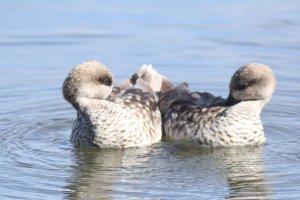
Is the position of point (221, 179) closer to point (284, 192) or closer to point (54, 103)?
point (284, 192)

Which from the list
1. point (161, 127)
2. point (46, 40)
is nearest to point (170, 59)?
point (46, 40)

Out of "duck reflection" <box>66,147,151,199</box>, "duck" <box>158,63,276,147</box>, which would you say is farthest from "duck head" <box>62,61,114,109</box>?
"duck" <box>158,63,276,147</box>

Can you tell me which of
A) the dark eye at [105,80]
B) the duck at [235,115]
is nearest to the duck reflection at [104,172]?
the duck at [235,115]

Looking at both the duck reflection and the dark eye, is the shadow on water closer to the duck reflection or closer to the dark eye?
the duck reflection

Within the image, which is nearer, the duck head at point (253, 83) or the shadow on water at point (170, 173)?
the shadow on water at point (170, 173)

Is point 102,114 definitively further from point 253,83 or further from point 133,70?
point 133,70

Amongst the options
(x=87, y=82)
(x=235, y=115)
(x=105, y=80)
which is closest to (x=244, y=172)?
(x=235, y=115)

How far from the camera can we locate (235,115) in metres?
14.2

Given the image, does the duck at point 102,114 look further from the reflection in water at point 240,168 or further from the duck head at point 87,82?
the reflection in water at point 240,168

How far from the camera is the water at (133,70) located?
12.7m

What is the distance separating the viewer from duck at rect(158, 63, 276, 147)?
1420cm

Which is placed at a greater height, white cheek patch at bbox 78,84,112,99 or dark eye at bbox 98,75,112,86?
dark eye at bbox 98,75,112,86

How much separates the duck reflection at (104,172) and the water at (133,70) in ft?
0.04

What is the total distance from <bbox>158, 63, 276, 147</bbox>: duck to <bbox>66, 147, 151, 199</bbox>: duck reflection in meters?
0.61
